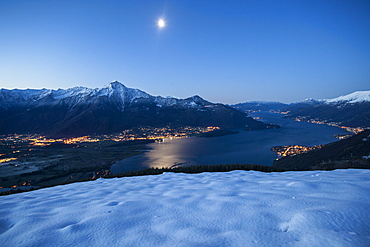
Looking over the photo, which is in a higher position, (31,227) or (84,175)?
(31,227)

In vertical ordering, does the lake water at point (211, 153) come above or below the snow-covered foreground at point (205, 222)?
below

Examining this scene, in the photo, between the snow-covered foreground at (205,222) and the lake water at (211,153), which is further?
the lake water at (211,153)

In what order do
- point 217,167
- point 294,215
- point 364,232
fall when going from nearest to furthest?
point 364,232
point 294,215
point 217,167

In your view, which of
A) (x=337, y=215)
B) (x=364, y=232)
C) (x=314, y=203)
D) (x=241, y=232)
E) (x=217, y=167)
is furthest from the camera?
(x=217, y=167)

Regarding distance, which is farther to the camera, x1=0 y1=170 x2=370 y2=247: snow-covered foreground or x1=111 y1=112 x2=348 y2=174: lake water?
x1=111 y1=112 x2=348 y2=174: lake water

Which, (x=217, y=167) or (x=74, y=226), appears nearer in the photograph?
(x=74, y=226)

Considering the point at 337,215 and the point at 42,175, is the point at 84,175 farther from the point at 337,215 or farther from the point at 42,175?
the point at 337,215

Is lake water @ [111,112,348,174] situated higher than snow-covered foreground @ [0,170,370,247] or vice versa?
snow-covered foreground @ [0,170,370,247]

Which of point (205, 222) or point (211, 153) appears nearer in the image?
point (205, 222)

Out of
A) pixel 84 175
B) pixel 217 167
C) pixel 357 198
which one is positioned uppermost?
pixel 357 198

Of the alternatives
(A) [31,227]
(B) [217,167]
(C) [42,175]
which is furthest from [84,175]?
(A) [31,227]

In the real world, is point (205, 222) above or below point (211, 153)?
above
